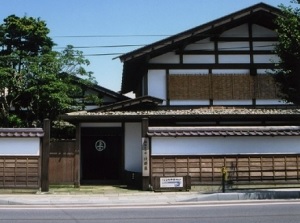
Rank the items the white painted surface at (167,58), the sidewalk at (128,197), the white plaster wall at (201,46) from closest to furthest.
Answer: the sidewalk at (128,197), the white painted surface at (167,58), the white plaster wall at (201,46)

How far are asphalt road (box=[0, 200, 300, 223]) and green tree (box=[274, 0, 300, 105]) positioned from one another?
4731 millimetres

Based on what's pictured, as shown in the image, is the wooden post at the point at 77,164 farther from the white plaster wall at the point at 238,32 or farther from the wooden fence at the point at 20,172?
the white plaster wall at the point at 238,32

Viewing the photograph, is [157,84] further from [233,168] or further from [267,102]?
[233,168]

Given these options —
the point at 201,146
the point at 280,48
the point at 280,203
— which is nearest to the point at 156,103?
the point at 201,146

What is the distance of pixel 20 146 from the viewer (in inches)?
720

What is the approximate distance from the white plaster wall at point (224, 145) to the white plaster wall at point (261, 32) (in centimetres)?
724

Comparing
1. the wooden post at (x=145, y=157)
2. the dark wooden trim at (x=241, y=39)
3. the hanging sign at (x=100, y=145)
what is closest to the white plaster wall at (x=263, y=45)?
the dark wooden trim at (x=241, y=39)

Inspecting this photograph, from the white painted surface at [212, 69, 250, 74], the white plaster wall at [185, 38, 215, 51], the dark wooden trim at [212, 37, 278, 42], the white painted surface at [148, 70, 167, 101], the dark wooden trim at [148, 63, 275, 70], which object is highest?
the dark wooden trim at [212, 37, 278, 42]

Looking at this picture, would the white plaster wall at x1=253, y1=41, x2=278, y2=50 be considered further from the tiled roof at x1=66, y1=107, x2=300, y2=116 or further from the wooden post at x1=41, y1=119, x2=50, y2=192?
the wooden post at x1=41, y1=119, x2=50, y2=192

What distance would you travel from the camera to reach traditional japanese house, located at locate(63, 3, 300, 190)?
18453 mm

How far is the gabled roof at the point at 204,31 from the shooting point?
22.4 meters

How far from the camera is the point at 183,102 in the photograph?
22.6 meters

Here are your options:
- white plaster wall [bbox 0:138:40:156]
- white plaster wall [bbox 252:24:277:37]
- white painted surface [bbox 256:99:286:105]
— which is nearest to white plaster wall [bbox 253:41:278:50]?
white plaster wall [bbox 252:24:277:37]

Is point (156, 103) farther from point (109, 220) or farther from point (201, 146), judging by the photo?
point (109, 220)
